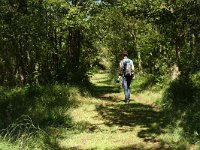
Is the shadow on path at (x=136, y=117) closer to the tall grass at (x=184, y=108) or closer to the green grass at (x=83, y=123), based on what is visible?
the green grass at (x=83, y=123)

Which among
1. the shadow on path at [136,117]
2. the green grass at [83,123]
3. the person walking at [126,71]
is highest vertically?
the person walking at [126,71]

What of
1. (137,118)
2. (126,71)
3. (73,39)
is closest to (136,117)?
(137,118)

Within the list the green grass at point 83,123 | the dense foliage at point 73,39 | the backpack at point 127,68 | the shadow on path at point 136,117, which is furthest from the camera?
the dense foliage at point 73,39

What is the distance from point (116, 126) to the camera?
12055mm

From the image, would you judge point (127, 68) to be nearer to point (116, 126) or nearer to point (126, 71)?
point (126, 71)

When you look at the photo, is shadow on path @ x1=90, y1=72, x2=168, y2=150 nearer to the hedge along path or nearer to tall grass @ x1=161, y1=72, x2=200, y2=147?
the hedge along path

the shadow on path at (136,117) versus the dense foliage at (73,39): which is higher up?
the dense foliage at (73,39)

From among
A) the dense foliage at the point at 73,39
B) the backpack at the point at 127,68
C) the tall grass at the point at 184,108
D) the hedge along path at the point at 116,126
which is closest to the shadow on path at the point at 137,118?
the hedge along path at the point at 116,126

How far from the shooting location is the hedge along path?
10094mm

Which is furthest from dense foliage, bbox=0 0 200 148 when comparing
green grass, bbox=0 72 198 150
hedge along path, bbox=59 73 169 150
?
hedge along path, bbox=59 73 169 150

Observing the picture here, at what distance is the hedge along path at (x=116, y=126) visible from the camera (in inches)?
397

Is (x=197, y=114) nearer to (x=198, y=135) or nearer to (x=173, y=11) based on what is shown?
(x=198, y=135)

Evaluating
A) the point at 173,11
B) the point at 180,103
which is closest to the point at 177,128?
the point at 180,103

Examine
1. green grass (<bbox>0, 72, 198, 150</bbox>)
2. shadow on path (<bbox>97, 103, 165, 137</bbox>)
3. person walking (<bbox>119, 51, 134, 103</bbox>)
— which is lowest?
shadow on path (<bbox>97, 103, 165, 137</bbox>)
